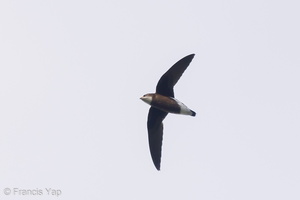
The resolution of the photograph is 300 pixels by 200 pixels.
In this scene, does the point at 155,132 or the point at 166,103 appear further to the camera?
the point at 155,132

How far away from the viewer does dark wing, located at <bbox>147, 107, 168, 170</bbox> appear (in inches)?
848

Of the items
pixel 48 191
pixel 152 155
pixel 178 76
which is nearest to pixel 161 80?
pixel 178 76

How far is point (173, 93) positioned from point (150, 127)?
1.23m

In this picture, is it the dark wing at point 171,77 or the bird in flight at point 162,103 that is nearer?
the bird in flight at point 162,103

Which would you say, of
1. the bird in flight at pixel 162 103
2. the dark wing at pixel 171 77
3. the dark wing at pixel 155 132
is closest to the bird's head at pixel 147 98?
the bird in flight at pixel 162 103

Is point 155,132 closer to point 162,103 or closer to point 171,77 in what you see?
point 162,103

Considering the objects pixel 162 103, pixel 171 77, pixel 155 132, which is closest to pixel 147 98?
pixel 162 103

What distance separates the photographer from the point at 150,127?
21.6m

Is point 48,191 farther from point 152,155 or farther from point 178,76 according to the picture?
point 178,76

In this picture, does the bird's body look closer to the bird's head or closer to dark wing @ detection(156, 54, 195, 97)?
the bird's head

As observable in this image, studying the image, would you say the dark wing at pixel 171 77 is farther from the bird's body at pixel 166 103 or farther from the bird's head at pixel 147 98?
the bird's head at pixel 147 98

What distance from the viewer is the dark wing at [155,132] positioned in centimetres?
2155

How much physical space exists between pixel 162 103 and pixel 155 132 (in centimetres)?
129

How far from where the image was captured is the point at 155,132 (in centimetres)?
2167
